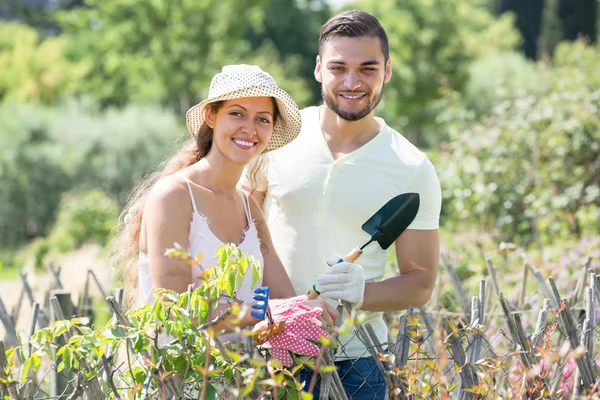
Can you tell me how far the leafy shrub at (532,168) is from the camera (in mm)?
6918

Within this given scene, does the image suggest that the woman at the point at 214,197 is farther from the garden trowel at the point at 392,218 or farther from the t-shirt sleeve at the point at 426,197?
the t-shirt sleeve at the point at 426,197

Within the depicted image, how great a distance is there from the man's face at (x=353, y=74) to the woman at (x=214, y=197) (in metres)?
0.22

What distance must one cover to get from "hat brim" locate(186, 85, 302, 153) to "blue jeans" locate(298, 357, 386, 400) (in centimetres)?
73

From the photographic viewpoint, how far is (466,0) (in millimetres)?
23547

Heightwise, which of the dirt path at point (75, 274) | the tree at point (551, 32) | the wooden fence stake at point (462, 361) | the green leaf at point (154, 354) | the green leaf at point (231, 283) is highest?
the tree at point (551, 32)

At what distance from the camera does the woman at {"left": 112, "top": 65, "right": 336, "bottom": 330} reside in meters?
2.23

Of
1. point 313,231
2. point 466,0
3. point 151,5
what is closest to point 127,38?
point 151,5

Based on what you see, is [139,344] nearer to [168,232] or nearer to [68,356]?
[68,356]

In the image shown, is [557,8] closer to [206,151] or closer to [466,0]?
[466,0]

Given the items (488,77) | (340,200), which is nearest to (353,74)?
(340,200)

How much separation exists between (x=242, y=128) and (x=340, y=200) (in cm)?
46

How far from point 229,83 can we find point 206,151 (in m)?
0.28

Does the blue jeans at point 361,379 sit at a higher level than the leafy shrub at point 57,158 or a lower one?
lower

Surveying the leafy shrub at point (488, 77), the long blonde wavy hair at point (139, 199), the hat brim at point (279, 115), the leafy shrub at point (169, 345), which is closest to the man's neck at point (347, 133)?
the hat brim at point (279, 115)
